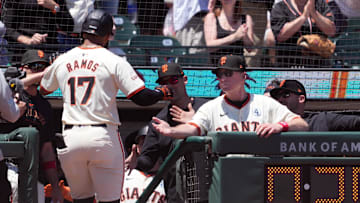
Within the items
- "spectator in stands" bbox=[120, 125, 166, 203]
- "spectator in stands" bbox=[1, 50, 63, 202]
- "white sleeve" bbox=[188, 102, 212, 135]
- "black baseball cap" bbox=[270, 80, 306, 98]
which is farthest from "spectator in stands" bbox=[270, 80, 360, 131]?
"spectator in stands" bbox=[1, 50, 63, 202]

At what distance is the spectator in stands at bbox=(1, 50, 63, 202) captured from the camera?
17.6 ft

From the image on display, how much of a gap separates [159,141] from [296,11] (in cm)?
368

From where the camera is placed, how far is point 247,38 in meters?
8.21

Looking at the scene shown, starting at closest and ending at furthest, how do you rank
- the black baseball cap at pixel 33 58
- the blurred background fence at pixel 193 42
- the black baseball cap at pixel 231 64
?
the black baseball cap at pixel 231 64
the black baseball cap at pixel 33 58
the blurred background fence at pixel 193 42

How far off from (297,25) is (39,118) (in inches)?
160

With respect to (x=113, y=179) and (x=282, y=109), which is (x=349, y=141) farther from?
(x=113, y=179)

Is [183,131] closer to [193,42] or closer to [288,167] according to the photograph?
[288,167]

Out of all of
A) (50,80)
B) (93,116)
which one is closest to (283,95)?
(93,116)

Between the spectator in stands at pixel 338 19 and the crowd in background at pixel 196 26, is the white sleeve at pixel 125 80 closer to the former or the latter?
the crowd in background at pixel 196 26

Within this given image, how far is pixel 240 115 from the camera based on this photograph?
4613 mm

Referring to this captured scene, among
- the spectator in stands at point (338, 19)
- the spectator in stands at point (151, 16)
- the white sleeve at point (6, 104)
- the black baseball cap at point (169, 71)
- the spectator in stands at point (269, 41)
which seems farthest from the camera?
the spectator in stands at point (151, 16)

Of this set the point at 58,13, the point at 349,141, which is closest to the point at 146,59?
the point at 58,13

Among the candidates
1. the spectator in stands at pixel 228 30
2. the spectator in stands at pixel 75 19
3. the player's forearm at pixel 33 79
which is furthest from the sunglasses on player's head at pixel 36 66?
the spectator in stands at pixel 228 30

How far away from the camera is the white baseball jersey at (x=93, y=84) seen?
434 centimetres
